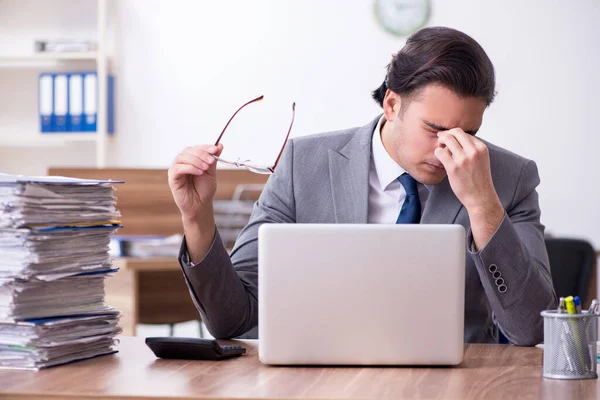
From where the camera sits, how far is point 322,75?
5.04m

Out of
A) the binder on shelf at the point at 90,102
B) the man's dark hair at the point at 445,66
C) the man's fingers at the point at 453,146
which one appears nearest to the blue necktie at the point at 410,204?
the man's dark hair at the point at 445,66

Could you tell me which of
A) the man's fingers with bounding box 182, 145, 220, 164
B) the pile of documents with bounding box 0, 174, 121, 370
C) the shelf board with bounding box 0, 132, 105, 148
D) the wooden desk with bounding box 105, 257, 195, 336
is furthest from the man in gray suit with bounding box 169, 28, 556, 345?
the shelf board with bounding box 0, 132, 105, 148

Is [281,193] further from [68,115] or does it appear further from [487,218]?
[68,115]

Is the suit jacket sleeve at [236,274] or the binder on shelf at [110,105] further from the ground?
the binder on shelf at [110,105]

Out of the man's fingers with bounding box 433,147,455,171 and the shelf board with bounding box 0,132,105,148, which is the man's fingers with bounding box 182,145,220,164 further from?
the shelf board with bounding box 0,132,105,148

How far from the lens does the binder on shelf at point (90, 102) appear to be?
4.79 m

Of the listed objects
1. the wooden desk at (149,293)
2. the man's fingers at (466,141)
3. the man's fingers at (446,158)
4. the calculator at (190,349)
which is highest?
the man's fingers at (466,141)

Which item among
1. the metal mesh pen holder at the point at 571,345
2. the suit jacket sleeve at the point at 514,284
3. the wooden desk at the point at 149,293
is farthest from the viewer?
the wooden desk at the point at 149,293

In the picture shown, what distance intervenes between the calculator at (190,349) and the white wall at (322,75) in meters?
3.64

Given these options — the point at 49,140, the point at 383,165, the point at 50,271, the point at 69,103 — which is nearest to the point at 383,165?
the point at 383,165

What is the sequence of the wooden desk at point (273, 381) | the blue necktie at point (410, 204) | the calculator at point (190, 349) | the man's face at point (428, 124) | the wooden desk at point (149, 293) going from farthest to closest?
the wooden desk at point (149, 293) < the blue necktie at point (410, 204) < the man's face at point (428, 124) < the calculator at point (190, 349) < the wooden desk at point (273, 381)

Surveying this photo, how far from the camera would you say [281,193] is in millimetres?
1896

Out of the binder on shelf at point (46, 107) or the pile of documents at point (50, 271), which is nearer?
the pile of documents at point (50, 271)

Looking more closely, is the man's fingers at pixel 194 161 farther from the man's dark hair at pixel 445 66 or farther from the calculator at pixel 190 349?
the man's dark hair at pixel 445 66
